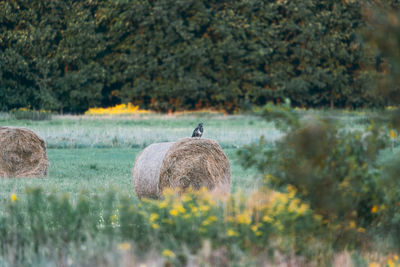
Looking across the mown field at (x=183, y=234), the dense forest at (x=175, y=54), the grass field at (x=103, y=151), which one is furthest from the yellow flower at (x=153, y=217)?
the dense forest at (x=175, y=54)

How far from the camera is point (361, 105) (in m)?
39.8

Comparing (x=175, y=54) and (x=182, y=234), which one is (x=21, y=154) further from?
(x=175, y=54)

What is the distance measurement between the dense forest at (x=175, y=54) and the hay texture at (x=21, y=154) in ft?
75.0

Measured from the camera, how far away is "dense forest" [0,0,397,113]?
36688 mm

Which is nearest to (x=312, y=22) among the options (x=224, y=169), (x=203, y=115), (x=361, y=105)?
(x=361, y=105)

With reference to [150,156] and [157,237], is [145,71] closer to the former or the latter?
[150,156]

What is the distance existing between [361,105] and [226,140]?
70.1ft

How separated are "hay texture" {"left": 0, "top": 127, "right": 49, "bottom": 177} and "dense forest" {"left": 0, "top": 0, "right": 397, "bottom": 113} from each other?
22.8 m

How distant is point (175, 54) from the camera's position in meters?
37.2

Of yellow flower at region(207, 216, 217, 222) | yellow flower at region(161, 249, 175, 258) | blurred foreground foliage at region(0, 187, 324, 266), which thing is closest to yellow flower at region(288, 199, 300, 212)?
blurred foreground foliage at region(0, 187, 324, 266)

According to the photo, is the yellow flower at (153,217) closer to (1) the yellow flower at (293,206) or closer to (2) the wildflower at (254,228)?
(2) the wildflower at (254,228)

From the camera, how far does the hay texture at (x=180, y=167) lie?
32.8ft

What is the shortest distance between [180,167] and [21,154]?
4.42 metres

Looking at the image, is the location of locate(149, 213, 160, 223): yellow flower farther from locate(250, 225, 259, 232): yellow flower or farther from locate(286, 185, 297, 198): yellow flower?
locate(286, 185, 297, 198): yellow flower
